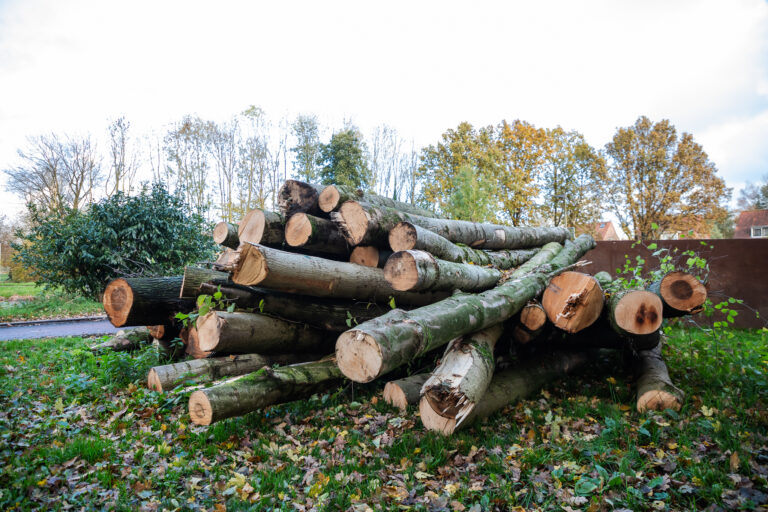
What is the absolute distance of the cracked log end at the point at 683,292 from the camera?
11.6 feet

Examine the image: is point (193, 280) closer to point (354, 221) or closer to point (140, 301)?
point (140, 301)

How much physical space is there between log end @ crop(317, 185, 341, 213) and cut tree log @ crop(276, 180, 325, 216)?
66 millimetres

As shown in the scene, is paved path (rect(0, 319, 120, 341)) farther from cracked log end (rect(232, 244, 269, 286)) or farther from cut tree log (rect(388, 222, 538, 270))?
cut tree log (rect(388, 222, 538, 270))

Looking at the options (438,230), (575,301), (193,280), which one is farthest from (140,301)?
(575,301)

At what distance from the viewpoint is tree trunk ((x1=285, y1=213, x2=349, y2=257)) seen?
410 cm

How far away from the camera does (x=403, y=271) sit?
3.50 meters

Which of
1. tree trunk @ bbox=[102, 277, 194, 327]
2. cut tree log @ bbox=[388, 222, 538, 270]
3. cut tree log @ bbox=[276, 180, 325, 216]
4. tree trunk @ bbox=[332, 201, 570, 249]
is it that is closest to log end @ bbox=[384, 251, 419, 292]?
cut tree log @ bbox=[388, 222, 538, 270]

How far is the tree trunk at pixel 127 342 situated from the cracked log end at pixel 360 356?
14.5 feet

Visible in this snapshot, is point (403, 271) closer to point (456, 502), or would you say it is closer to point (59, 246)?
point (456, 502)

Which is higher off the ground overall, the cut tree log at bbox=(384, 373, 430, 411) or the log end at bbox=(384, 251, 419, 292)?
the log end at bbox=(384, 251, 419, 292)

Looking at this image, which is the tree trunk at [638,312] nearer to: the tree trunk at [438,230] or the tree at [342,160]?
the tree trunk at [438,230]

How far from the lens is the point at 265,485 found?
2.64 metres

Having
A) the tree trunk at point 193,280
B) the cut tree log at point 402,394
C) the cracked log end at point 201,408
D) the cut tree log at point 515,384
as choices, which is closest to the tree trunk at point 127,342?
the tree trunk at point 193,280

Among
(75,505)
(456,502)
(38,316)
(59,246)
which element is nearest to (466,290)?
(456,502)
